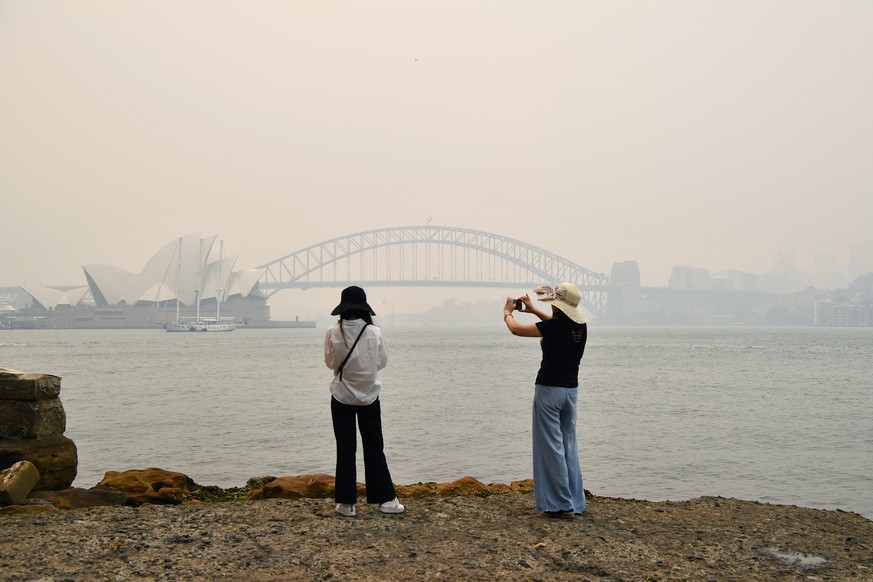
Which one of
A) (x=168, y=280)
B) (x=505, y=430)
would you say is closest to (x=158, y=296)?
(x=168, y=280)

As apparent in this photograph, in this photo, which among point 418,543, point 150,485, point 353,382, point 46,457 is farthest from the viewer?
point 150,485

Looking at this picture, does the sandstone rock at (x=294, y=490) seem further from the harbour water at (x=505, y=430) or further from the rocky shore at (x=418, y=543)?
the harbour water at (x=505, y=430)

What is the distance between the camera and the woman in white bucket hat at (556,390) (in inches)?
151

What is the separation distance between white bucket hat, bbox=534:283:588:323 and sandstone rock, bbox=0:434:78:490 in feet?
8.72

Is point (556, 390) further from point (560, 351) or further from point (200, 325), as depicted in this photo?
point (200, 325)

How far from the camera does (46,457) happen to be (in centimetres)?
432

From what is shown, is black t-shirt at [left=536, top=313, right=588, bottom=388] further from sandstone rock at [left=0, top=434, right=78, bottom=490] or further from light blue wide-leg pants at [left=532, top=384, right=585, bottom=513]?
sandstone rock at [left=0, top=434, right=78, bottom=490]

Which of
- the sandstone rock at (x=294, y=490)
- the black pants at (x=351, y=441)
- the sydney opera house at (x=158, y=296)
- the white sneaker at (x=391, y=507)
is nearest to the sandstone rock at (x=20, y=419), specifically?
the sandstone rock at (x=294, y=490)

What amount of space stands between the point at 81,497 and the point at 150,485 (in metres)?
0.57

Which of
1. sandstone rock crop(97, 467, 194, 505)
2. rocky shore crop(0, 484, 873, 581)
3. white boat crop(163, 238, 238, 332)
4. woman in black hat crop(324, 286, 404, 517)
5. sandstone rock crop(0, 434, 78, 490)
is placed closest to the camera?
rocky shore crop(0, 484, 873, 581)

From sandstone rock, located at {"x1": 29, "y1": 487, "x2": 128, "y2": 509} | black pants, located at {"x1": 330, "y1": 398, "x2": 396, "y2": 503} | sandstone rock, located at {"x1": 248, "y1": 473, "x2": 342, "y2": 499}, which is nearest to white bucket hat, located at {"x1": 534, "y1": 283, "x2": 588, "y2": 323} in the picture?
black pants, located at {"x1": 330, "y1": 398, "x2": 396, "y2": 503}

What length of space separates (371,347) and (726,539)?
1859mm

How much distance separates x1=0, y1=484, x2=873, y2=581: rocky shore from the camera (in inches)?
121

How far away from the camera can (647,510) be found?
4.44 meters
